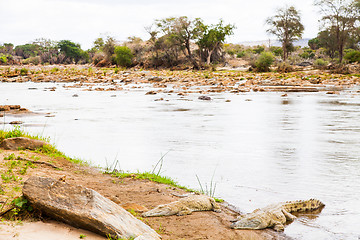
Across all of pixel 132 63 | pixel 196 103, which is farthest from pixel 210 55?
pixel 196 103

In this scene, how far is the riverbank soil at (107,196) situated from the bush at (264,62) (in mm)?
39623

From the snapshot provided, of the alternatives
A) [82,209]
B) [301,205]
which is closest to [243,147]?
[301,205]

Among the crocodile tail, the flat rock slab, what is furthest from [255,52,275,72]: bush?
the flat rock slab

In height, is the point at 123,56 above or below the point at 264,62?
above

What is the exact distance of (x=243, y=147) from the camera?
992 cm

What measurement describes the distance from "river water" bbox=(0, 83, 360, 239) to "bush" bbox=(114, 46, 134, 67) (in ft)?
149

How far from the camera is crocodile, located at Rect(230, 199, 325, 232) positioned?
A: 489cm

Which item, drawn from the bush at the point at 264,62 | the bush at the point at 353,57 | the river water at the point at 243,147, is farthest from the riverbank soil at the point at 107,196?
the bush at the point at 353,57

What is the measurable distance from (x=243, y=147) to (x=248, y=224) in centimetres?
514

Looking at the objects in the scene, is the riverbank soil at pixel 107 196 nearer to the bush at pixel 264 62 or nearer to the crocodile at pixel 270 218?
the crocodile at pixel 270 218

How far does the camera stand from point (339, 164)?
8.00m

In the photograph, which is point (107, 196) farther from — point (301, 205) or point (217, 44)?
point (217, 44)

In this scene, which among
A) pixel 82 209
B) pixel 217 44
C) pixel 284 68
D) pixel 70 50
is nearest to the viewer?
pixel 82 209

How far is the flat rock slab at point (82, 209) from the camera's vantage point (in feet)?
12.1
